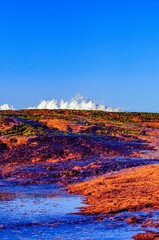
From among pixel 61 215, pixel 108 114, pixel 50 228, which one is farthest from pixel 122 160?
pixel 108 114

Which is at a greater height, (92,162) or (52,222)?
(92,162)

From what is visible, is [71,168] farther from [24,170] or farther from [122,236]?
[122,236]

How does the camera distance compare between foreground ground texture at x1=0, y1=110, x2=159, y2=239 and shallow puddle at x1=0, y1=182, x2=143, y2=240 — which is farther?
foreground ground texture at x1=0, y1=110, x2=159, y2=239

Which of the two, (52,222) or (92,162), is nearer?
(52,222)

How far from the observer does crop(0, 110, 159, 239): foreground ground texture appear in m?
21.9

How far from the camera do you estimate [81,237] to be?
16.0 metres

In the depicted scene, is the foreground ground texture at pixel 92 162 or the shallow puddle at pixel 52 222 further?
the foreground ground texture at pixel 92 162

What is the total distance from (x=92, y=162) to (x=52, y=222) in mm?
20135

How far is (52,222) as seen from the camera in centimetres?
1867

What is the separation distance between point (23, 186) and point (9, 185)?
122 centimetres

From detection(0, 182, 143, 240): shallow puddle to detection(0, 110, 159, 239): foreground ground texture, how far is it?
71cm

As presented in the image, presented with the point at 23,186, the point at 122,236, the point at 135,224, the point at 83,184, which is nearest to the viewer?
the point at 122,236

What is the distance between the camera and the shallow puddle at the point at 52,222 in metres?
16.4

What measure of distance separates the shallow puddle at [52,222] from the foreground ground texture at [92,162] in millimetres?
710
